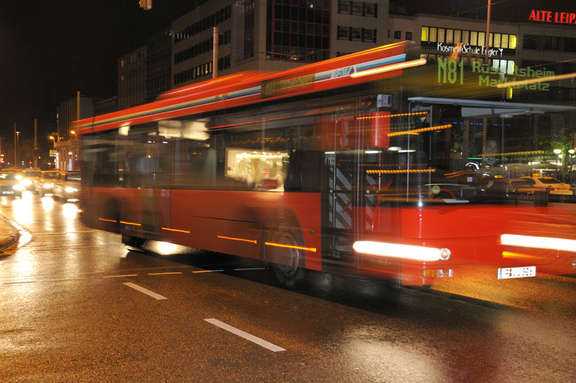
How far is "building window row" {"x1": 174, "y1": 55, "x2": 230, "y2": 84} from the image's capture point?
67625 millimetres

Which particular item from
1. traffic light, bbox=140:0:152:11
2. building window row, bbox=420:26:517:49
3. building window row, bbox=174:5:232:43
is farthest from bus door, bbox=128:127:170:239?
building window row, bbox=420:26:517:49

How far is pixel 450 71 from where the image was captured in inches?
273

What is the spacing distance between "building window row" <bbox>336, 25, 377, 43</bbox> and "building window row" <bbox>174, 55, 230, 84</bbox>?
1298 cm

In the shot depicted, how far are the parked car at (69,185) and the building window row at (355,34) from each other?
127ft

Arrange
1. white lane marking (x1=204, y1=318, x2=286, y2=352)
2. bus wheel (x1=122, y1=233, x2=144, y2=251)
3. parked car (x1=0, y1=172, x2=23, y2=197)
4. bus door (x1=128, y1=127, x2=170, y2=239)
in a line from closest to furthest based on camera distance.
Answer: white lane marking (x1=204, y1=318, x2=286, y2=352)
bus door (x1=128, y1=127, x2=170, y2=239)
bus wheel (x1=122, y1=233, x2=144, y2=251)
parked car (x1=0, y1=172, x2=23, y2=197)

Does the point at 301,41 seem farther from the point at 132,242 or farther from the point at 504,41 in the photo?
the point at 132,242

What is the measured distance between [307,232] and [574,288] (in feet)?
15.2

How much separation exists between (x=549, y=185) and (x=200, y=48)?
72.5 metres

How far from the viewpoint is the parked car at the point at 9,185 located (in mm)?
41594

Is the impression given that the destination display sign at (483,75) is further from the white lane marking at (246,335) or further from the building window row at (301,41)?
the building window row at (301,41)

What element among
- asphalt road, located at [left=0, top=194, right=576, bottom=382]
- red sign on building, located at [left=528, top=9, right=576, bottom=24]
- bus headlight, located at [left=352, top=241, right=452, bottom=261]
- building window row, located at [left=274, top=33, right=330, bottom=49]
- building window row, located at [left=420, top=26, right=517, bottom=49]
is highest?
red sign on building, located at [left=528, top=9, right=576, bottom=24]

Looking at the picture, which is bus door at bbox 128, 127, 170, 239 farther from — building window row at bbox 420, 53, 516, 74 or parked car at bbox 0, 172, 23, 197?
parked car at bbox 0, 172, 23, 197

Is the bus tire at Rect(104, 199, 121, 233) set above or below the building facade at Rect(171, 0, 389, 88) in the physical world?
below

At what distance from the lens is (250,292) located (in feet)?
29.5
